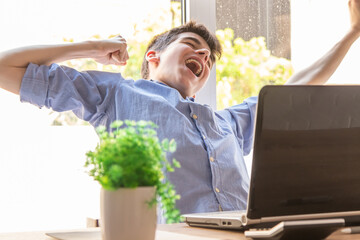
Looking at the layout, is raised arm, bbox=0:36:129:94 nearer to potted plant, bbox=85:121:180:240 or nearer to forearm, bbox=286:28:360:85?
forearm, bbox=286:28:360:85

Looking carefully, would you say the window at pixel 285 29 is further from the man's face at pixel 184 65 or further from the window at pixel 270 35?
the man's face at pixel 184 65

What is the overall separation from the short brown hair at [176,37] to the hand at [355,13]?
1.73 feet

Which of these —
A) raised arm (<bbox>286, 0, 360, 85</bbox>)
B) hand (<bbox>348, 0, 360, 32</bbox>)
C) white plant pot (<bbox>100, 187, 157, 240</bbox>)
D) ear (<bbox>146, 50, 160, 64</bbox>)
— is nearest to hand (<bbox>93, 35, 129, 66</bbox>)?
ear (<bbox>146, 50, 160, 64</bbox>)

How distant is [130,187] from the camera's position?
2.56ft

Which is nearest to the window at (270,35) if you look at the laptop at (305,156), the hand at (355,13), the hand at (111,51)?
the hand at (355,13)

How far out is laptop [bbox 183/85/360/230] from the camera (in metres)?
0.90

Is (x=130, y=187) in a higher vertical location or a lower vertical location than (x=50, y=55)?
lower

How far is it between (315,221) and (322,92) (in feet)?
0.80

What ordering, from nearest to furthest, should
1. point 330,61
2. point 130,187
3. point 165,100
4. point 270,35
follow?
point 130,187, point 165,100, point 330,61, point 270,35

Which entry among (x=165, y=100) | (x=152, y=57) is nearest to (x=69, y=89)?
(x=165, y=100)

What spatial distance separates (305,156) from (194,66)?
1.06 metres

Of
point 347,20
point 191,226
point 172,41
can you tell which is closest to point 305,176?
point 191,226

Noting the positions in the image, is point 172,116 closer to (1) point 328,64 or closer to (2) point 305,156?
(1) point 328,64

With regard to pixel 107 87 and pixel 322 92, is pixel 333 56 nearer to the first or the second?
pixel 107 87
